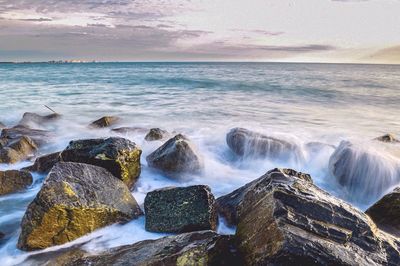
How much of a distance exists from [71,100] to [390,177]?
1897 centimetres

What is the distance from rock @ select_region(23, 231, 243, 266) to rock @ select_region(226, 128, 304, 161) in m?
5.53

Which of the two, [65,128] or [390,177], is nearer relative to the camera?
[390,177]

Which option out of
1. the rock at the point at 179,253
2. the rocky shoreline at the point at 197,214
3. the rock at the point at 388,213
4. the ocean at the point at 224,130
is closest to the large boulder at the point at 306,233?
the rocky shoreline at the point at 197,214

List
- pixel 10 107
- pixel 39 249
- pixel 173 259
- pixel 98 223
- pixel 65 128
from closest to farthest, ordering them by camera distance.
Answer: pixel 173 259, pixel 39 249, pixel 98 223, pixel 65 128, pixel 10 107

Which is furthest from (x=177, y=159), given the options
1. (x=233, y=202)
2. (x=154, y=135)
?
(x=154, y=135)

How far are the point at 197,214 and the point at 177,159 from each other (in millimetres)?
2729

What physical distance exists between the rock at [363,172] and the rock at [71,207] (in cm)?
442

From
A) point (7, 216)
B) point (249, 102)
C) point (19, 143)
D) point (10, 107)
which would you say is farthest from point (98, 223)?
point (249, 102)

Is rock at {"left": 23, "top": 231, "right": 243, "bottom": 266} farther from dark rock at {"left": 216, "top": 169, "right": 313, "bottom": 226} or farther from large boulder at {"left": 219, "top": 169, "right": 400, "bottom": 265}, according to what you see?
dark rock at {"left": 216, "top": 169, "right": 313, "bottom": 226}

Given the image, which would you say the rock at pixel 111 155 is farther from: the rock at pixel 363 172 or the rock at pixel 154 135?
the rock at pixel 363 172

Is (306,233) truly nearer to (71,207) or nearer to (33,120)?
(71,207)

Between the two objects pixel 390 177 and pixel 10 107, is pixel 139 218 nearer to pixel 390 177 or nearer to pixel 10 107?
pixel 390 177

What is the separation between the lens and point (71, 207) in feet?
14.7

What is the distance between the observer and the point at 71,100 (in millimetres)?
21859
